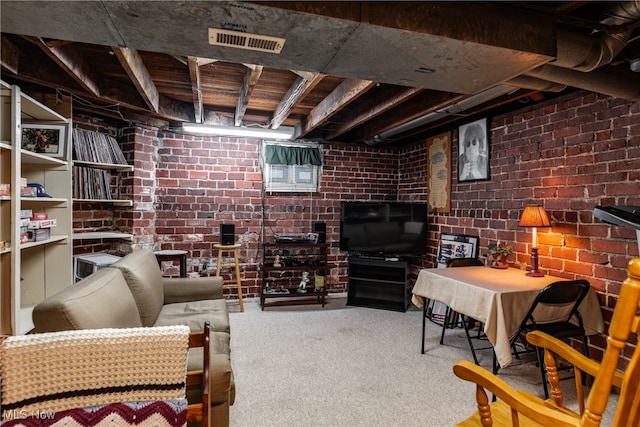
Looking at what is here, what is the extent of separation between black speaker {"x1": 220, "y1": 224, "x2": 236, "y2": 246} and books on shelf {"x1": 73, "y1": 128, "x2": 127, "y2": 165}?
139 centimetres

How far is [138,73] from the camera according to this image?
2840mm

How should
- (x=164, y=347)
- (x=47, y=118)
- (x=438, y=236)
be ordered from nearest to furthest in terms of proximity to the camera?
(x=164, y=347)
(x=47, y=118)
(x=438, y=236)

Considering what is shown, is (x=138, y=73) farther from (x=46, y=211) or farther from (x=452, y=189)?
(x=452, y=189)

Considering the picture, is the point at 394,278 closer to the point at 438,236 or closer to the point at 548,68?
the point at 438,236

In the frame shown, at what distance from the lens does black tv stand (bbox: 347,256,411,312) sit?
4.60 metres

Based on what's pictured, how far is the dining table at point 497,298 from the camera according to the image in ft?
8.01

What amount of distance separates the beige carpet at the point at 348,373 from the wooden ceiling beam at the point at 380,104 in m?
2.26

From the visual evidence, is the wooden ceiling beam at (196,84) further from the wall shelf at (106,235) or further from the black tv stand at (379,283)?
the black tv stand at (379,283)

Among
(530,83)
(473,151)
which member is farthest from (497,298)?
(473,151)

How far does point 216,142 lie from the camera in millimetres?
4781

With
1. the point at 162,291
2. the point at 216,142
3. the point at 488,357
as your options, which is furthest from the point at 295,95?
the point at 488,357

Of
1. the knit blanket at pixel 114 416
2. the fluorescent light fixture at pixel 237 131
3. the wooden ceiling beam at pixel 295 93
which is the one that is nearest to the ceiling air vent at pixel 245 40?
the wooden ceiling beam at pixel 295 93

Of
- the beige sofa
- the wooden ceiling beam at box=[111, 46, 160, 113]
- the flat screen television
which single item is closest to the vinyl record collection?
the wooden ceiling beam at box=[111, 46, 160, 113]

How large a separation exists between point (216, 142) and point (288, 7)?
3.61 m
